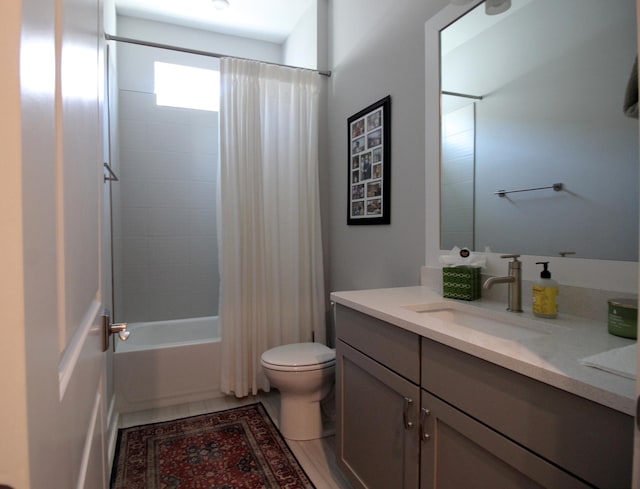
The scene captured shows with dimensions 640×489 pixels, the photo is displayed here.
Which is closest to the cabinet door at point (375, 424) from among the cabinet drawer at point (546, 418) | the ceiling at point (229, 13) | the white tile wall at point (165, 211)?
the cabinet drawer at point (546, 418)

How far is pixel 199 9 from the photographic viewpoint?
2908 millimetres

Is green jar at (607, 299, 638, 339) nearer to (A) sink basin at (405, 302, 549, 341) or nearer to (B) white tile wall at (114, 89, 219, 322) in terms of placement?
(A) sink basin at (405, 302, 549, 341)

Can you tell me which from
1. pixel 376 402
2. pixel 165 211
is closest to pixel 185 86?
pixel 165 211

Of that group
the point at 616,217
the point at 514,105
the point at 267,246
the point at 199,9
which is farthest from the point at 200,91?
the point at 616,217

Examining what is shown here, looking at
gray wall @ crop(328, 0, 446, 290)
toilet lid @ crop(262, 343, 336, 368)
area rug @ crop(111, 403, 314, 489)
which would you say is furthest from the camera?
toilet lid @ crop(262, 343, 336, 368)

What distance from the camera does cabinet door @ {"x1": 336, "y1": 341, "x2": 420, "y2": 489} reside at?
113 cm

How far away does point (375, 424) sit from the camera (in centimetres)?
132

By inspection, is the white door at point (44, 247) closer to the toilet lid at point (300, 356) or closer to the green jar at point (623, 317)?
the green jar at point (623, 317)

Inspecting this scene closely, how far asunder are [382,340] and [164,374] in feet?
5.87

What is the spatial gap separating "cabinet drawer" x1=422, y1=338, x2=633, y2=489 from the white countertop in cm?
2

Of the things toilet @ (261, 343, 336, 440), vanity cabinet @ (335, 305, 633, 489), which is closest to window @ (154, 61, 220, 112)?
toilet @ (261, 343, 336, 440)

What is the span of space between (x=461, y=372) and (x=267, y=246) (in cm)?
177

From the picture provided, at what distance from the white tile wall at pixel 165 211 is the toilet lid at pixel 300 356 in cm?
147

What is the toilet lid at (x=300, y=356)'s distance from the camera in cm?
196
